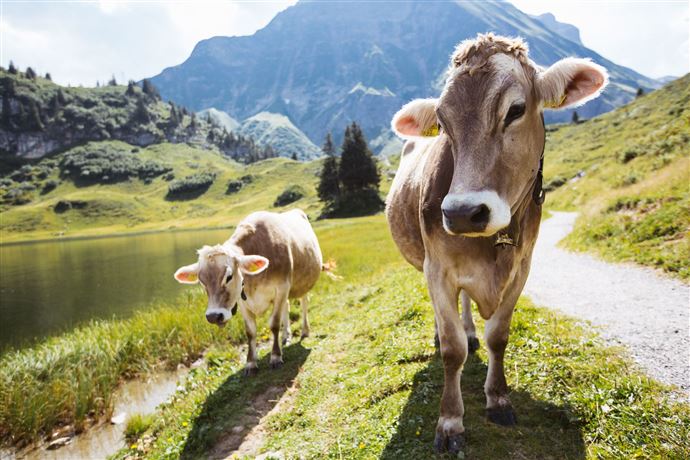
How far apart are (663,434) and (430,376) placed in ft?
8.43

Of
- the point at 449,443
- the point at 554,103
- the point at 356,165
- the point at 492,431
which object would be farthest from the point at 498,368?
the point at 356,165

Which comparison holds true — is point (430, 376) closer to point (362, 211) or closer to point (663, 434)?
point (663, 434)

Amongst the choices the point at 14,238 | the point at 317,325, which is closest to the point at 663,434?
the point at 317,325

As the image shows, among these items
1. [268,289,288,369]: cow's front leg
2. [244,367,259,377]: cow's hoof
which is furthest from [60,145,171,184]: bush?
[244,367,259,377]: cow's hoof

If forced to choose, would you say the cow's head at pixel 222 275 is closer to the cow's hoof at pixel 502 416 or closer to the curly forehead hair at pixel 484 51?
the cow's hoof at pixel 502 416

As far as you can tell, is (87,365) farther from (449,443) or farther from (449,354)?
(449,354)

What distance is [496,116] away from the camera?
118 inches

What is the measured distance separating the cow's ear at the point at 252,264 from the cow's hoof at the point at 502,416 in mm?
4444

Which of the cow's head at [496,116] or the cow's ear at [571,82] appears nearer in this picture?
the cow's head at [496,116]

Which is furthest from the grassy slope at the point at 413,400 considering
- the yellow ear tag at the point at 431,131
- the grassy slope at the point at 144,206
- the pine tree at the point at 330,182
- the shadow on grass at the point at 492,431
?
the grassy slope at the point at 144,206

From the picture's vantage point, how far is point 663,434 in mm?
3418

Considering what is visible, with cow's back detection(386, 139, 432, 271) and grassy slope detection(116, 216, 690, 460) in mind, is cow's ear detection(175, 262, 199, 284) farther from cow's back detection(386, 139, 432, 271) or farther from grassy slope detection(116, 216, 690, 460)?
cow's back detection(386, 139, 432, 271)

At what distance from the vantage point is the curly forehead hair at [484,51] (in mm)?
3184

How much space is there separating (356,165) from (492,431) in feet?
211
